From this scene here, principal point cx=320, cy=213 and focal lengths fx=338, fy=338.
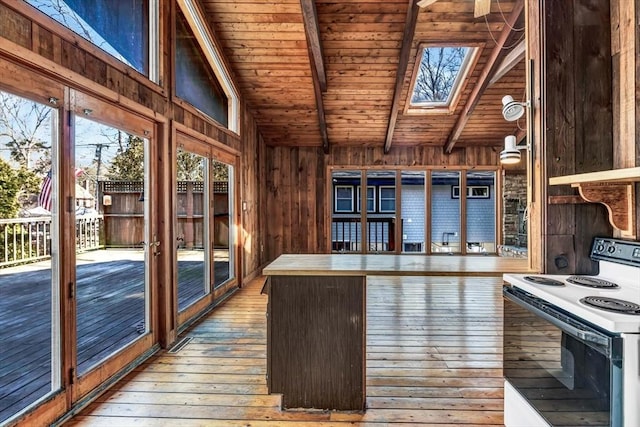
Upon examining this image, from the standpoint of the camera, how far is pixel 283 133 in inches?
260

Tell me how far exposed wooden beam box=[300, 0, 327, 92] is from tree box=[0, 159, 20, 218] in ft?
9.27

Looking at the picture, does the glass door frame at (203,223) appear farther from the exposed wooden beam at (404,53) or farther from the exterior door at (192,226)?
the exposed wooden beam at (404,53)

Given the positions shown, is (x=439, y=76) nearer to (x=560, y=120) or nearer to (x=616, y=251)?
(x=560, y=120)

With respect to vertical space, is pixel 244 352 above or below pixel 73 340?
below

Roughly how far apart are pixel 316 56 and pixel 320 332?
11.1ft

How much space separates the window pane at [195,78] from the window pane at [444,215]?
4.69m

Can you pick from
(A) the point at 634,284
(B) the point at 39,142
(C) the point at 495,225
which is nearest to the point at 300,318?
(A) the point at 634,284

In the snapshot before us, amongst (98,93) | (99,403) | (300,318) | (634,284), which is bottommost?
(99,403)

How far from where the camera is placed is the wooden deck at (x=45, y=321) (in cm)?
195

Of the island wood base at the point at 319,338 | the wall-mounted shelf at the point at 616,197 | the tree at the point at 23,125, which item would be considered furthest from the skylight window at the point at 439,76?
the tree at the point at 23,125

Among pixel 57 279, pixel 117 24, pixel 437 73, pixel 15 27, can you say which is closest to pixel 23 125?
pixel 15 27

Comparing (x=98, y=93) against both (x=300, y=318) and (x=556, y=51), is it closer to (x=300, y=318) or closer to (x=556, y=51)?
(x=300, y=318)

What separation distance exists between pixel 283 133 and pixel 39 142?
4.80 meters

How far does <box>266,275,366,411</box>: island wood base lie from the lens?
2.14 m
